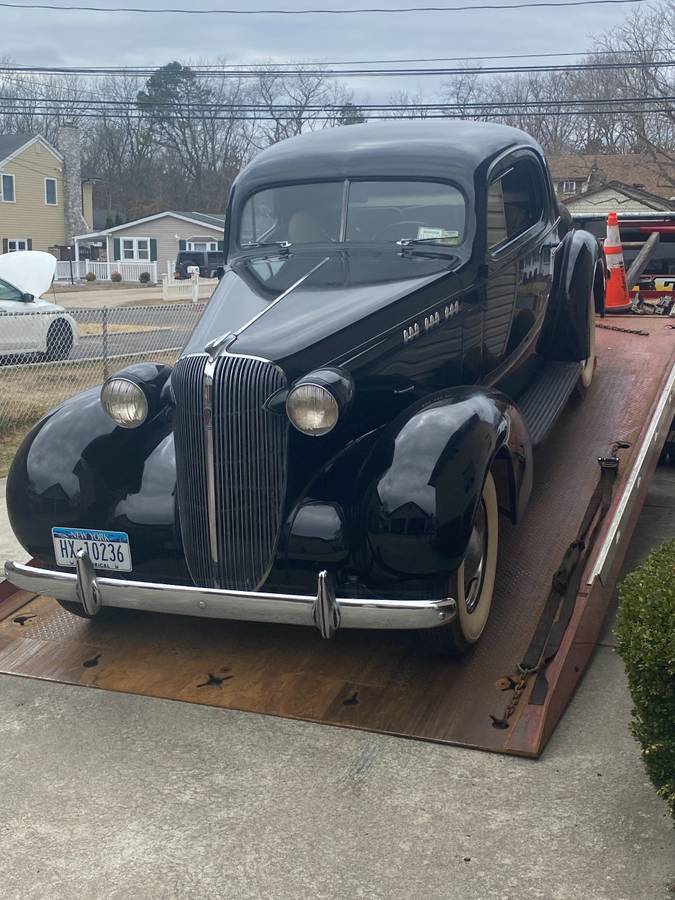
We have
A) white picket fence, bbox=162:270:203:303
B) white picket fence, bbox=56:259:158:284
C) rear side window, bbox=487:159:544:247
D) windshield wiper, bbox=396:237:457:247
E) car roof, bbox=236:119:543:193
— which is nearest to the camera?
windshield wiper, bbox=396:237:457:247

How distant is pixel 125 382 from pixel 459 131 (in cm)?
247

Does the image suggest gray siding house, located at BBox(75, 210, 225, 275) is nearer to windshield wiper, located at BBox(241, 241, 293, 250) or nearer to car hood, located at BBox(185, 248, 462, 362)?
windshield wiper, located at BBox(241, 241, 293, 250)

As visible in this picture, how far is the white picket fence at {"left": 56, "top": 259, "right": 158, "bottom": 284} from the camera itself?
4969 cm

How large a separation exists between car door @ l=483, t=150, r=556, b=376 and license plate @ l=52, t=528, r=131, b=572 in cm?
216

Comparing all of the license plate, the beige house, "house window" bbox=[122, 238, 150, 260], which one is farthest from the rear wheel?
"house window" bbox=[122, 238, 150, 260]

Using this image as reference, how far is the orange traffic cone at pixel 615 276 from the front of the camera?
349 inches

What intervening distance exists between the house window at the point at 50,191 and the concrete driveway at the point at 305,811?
54.2 meters

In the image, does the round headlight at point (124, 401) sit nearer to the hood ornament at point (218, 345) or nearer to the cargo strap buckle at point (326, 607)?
the hood ornament at point (218, 345)

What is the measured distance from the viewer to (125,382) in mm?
4734

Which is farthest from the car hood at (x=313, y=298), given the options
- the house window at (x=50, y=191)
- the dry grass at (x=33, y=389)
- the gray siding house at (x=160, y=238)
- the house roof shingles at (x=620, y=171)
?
the house window at (x=50, y=191)

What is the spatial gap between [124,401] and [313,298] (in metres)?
1.01

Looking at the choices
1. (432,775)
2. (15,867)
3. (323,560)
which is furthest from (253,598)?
(15,867)

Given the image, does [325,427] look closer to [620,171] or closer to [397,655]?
[397,655]

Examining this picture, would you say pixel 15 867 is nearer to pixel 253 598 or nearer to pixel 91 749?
pixel 91 749
